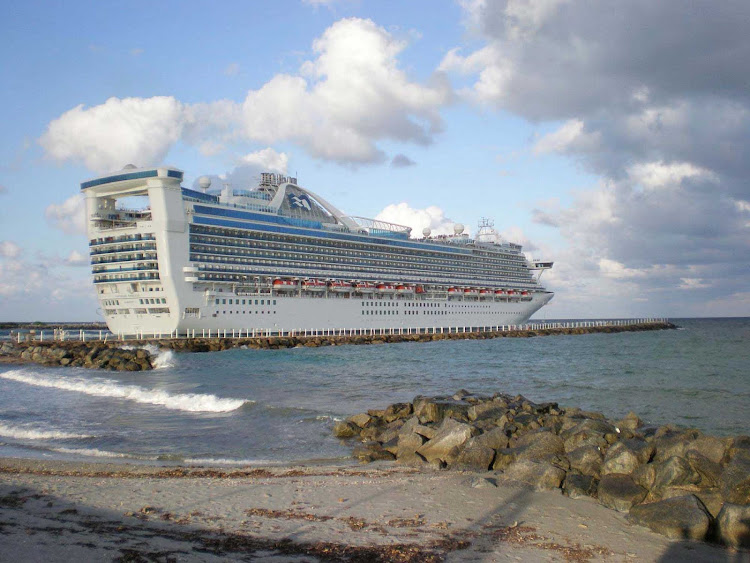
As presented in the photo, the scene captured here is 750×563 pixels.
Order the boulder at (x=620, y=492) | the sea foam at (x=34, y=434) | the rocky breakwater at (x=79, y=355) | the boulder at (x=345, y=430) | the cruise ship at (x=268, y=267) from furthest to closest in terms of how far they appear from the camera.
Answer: the cruise ship at (x=268, y=267) → the rocky breakwater at (x=79, y=355) → the boulder at (x=345, y=430) → the sea foam at (x=34, y=434) → the boulder at (x=620, y=492)

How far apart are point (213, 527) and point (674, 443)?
A: 30.1 ft

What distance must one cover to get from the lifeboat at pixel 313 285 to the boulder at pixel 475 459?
53815 mm

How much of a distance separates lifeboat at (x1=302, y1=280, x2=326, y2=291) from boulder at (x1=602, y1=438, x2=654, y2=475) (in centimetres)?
5569

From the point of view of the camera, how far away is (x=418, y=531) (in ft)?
27.3

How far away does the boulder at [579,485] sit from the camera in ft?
34.6

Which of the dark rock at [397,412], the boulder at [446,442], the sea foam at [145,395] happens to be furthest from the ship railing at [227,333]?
the boulder at [446,442]

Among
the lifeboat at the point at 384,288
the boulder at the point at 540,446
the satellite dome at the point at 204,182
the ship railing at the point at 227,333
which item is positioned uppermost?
the satellite dome at the point at 204,182

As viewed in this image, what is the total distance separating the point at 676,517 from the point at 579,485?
6.74ft

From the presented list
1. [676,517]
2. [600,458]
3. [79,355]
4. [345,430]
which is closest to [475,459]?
[600,458]

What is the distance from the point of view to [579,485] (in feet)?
35.1

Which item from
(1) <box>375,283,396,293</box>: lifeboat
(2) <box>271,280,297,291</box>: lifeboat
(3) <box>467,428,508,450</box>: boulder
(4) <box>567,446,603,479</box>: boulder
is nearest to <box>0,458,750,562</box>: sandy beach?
(4) <box>567,446,603,479</box>: boulder

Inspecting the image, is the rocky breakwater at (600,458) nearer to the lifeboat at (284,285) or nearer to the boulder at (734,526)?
the boulder at (734,526)

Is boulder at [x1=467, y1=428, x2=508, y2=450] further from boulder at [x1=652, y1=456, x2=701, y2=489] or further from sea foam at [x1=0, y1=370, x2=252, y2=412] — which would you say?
sea foam at [x1=0, y1=370, x2=252, y2=412]

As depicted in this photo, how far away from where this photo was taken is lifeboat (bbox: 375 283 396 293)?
2928 inches
